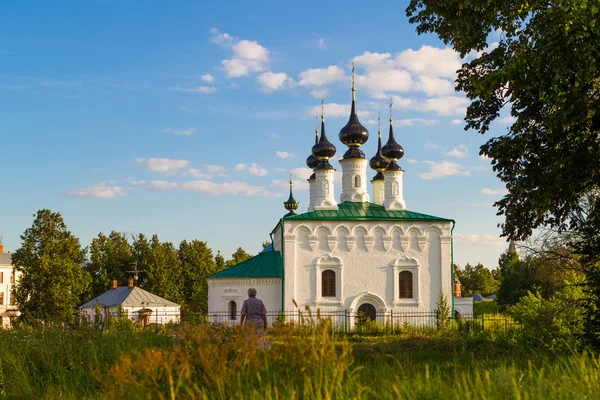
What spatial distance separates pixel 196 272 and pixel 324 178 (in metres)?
22.5

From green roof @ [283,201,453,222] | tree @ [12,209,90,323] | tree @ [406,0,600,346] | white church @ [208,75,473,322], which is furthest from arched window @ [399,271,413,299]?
tree @ [12,209,90,323]

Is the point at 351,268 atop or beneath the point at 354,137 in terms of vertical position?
beneath

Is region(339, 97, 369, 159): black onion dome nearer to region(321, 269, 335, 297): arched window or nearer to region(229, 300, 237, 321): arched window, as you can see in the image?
region(321, 269, 335, 297): arched window

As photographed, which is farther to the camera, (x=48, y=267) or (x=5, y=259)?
(x=5, y=259)

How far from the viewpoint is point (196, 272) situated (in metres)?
48.3

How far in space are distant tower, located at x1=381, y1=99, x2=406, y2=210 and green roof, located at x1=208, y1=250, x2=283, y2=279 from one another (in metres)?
5.23

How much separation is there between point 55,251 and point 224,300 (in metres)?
12.7

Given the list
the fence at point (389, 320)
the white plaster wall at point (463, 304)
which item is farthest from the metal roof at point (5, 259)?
the white plaster wall at point (463, 304)

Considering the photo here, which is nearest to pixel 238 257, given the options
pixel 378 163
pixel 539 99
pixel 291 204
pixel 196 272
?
pixel 196 272

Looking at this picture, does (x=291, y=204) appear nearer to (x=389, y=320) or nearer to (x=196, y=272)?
(x=196, y=272)

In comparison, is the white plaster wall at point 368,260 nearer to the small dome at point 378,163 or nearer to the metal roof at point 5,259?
the small dome at point 378,163

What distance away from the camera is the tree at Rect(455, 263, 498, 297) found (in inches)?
2657

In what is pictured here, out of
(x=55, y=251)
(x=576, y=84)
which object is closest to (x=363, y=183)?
(x=55, y=251)

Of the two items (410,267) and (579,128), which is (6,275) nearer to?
(410,267)
